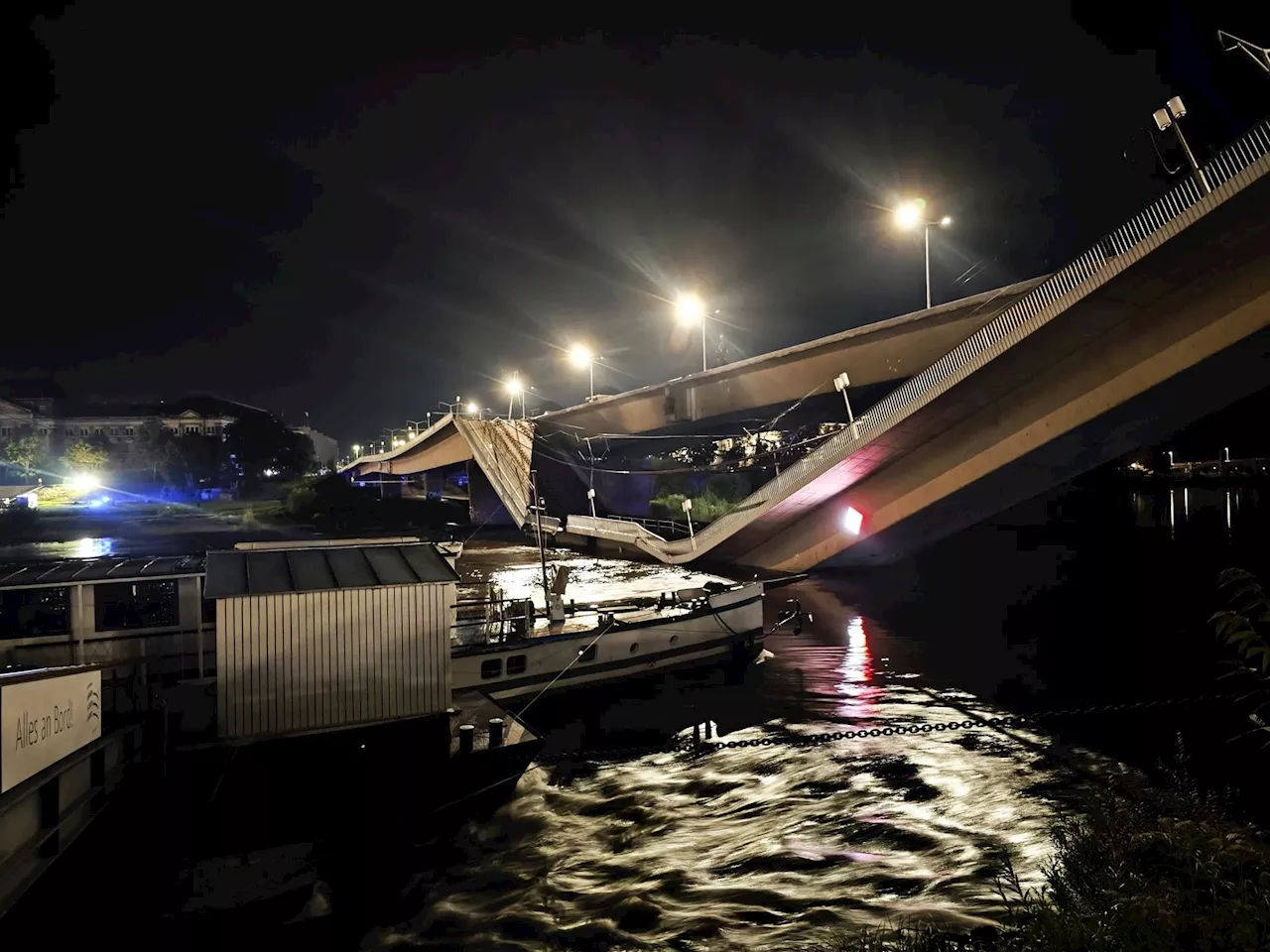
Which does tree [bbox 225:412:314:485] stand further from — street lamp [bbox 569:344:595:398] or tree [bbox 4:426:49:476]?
street lamp [bbox 569:344:595:398]

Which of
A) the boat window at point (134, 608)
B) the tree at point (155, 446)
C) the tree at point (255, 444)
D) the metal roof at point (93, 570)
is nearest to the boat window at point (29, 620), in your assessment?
the metal roof at point (93, 570)

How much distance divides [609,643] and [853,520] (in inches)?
812

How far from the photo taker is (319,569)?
12.8m

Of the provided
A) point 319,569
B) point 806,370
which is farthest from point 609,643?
point 806,370

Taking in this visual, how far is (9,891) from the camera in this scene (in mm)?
8438

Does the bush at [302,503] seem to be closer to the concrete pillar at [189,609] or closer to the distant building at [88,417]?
the distant building at [88,417]

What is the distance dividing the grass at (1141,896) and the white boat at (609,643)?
10.3 m

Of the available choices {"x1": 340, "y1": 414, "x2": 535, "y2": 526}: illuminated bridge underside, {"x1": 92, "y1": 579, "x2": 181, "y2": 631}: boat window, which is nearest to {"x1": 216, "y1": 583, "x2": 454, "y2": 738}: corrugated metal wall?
{"x1": 92, "y1": 579, "x2": 181, "y2": 631}: boat window

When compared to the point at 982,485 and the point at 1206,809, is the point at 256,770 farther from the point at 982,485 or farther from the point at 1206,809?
the point at 982,485

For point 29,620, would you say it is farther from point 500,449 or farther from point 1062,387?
point 500,449

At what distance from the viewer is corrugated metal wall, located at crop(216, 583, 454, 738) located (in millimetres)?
11648

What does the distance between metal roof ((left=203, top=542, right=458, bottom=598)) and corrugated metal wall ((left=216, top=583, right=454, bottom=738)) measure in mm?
208

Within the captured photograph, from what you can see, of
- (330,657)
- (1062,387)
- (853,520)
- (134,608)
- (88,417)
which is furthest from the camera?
(88,417)

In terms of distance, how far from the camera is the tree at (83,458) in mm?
112000
